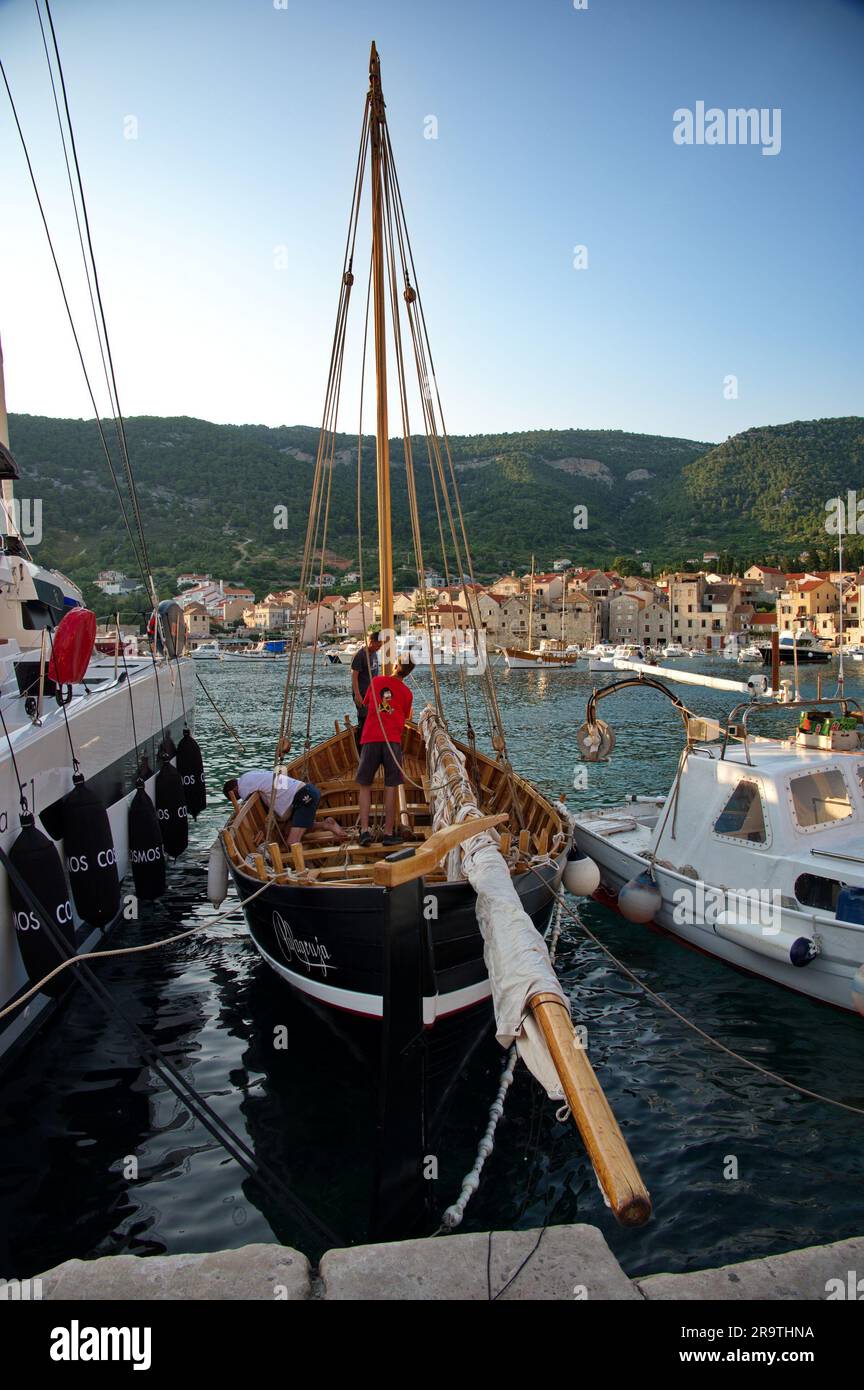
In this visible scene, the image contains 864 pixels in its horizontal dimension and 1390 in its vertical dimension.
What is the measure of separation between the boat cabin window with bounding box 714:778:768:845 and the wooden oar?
21.3ft

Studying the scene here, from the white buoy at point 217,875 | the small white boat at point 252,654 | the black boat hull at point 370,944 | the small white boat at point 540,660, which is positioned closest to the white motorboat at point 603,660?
the small white boat at point 540,660

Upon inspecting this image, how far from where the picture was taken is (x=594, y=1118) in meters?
3.40

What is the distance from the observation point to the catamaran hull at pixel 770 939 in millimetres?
8555

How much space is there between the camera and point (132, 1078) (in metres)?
7.75

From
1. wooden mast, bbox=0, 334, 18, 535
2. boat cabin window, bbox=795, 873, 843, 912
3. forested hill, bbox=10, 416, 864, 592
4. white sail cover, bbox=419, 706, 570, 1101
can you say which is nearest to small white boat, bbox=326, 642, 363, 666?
forested hill, bbox=10, 416, 864, 592

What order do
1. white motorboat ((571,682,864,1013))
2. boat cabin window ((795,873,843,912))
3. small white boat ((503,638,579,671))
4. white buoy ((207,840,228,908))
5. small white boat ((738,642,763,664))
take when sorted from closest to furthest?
white motorboat ((571,682,864,1013))
boat cabin window ((795,873,843,912))
white buoy ((207,840,228,908))
small white boat ((503,638,579,671))
small white boat ((738,642,763,664))

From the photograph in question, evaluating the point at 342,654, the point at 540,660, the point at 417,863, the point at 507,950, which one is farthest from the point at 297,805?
the point at 342,654

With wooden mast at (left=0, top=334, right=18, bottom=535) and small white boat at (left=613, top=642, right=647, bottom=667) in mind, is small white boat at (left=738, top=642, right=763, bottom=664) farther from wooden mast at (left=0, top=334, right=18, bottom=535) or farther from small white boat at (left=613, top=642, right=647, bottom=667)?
wooden mast at (left=0, top=334, right=18, bottom=535)

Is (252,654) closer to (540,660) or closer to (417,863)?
(540,660)

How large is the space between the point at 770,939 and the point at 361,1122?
4.91 meters

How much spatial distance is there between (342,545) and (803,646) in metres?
85.1

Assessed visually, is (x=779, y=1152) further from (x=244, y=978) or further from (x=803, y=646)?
(x=803, y=646)

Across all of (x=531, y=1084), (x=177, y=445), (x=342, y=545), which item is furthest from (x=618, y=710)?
(x=177, y=445)

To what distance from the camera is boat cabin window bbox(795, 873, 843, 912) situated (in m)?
8.87
